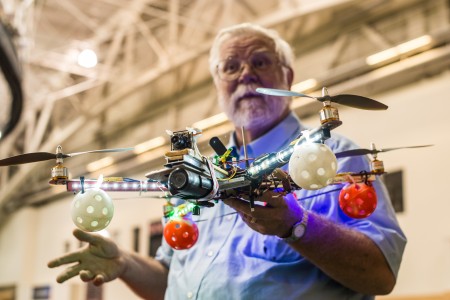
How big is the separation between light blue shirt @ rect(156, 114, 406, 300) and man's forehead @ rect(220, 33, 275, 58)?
37 centimetres

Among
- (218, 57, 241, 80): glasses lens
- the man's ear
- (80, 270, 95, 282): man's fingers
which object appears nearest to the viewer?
(80, 270, 95, 282): man's fingers

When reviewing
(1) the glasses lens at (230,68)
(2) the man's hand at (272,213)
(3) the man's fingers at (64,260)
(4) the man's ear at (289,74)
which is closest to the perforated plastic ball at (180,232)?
(2) the man's hand at (272,213)

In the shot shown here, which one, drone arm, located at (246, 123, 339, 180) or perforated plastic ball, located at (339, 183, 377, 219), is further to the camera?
perforated plastic ball, located at (339, 183, 377, 219)

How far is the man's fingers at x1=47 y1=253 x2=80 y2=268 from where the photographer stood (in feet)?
A: 5.71

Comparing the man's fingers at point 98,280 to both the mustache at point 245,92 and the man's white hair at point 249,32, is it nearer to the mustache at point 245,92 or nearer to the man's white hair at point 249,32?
the mustache at point 245,92

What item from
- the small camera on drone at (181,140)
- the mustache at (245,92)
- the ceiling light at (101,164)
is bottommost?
the small camera on drone at (181,140)

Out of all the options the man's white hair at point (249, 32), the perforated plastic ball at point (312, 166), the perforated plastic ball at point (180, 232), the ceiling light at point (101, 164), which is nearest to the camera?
the perforated plastic ball at point (312, 166)

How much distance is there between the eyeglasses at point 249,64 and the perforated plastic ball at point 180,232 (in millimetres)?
543

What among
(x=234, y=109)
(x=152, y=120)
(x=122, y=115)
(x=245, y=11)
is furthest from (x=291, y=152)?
(x=122, y=115)

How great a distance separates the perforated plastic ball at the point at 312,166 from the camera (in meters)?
0.98

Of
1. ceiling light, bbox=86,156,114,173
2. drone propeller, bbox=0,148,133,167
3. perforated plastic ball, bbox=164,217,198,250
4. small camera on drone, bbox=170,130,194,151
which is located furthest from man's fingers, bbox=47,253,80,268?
ceiling light, bbox=86,156,114,173

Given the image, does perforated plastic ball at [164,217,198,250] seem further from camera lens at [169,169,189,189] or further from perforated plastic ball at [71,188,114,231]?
camera lens at [169,169,189,189]

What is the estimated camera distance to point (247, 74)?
1.75 metres

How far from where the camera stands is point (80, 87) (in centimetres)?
897
